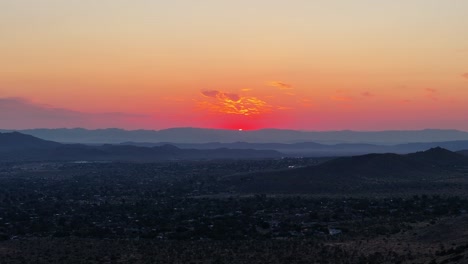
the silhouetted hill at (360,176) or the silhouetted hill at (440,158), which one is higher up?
the silhouetted hill at (440,158)

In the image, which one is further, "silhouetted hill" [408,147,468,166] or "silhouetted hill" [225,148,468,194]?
"silhouetted hill" [408,147,468,166]

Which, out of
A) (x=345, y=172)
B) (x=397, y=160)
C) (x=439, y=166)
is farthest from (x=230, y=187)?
(x=439, y=166)

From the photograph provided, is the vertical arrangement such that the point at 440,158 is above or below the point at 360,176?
above

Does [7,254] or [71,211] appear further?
[71,211]

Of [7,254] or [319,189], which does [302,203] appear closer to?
[319,189]

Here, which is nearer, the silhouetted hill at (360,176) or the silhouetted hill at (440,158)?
the silhouetted hill at (360,176)

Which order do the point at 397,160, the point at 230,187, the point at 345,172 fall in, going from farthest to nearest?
1. the point at 397,160
2. the point at 345,172
3. the point at 230,187

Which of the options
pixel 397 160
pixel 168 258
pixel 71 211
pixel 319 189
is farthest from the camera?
pixel 397 160

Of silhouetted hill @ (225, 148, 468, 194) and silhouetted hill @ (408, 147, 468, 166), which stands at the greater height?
silhouetted hill @ (408, 147, 468, 166)
